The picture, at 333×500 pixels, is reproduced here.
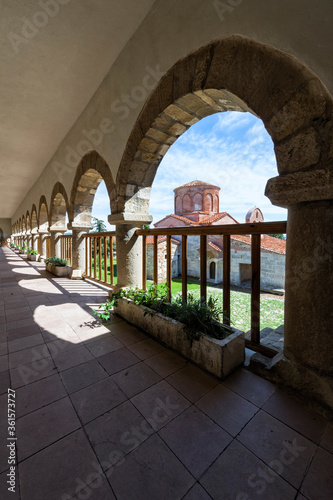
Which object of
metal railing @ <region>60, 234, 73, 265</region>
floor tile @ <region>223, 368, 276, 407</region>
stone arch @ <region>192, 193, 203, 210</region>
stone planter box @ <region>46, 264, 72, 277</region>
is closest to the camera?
floor tile @ <region>223, 368, 276, 407</region>

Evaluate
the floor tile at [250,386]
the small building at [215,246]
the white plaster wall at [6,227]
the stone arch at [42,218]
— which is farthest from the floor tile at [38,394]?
the white plaster wall at [6,227]

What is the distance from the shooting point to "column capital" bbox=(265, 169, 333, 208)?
1.11m

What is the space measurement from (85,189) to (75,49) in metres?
2.29

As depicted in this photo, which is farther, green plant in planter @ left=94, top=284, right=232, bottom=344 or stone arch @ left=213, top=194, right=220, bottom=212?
stone arch @ left=213, top=194, right=220, bottom=212

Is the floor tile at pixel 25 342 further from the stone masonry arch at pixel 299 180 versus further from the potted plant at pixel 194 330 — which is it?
the stone masonry arch at pixel 299 180

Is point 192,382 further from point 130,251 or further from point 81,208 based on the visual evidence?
point 81,208

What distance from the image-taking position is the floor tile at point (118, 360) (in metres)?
1.58

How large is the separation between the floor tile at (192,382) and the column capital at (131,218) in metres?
1.83

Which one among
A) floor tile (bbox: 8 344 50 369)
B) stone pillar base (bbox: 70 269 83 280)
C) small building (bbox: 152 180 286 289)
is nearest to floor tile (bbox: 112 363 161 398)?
floor tile (bbox: 8 344 50 369)

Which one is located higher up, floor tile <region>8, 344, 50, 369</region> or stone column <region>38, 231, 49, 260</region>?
stone column <region>38, 231, 49, 260</region>

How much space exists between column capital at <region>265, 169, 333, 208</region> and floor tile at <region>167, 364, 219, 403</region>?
4.13 ft

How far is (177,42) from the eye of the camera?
2039 millimetres

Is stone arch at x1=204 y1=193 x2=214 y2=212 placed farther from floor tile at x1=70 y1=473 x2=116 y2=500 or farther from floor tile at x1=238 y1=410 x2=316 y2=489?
floor tile at x1=70 y1=473 x2=116 y2=500

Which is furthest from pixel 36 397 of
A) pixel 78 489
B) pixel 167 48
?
pixel 167 48
